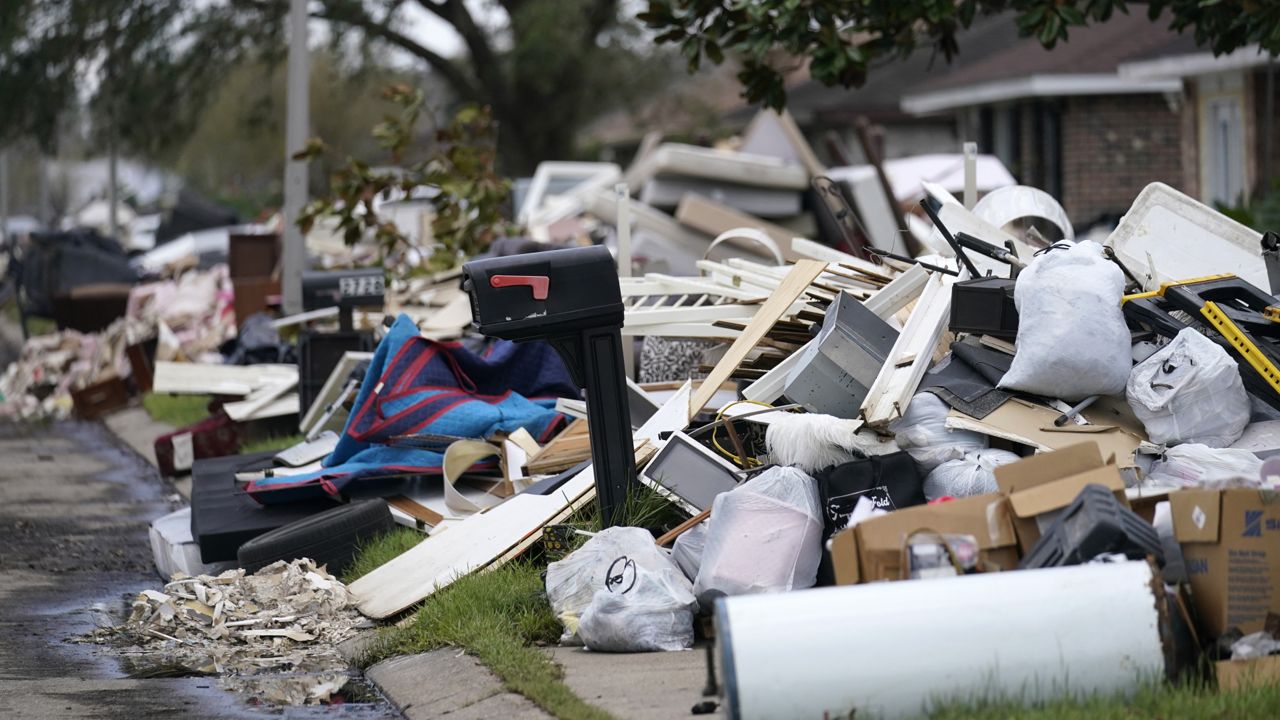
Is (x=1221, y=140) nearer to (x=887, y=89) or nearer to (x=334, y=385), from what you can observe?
(x=334, y=385)

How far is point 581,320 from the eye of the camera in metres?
6.25

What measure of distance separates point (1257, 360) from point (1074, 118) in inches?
675

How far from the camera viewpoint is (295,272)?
1377cm

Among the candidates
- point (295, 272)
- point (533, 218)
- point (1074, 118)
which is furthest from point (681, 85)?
point (295, 272)

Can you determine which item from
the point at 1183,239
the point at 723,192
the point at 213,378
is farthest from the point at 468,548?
the point at 723,192

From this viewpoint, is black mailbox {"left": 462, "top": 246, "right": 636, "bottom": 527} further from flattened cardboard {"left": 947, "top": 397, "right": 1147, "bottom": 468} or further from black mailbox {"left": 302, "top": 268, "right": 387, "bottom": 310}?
black mailbox {"left": 302, "top": 268, "right": 387, "bottom": 310}

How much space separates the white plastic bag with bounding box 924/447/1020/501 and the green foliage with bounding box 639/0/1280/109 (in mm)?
4086

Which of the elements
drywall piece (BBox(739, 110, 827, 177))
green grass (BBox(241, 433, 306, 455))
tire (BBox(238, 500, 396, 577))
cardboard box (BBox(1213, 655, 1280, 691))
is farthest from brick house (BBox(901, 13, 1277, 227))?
cardboard box (BBox(1213, 655, 1280, 691))

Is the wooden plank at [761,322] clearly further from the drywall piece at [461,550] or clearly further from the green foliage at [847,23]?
the green foliage at [847,23]

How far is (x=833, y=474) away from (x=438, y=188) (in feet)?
26.5

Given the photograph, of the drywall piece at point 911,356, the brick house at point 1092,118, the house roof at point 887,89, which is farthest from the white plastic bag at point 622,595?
the house roof at point 887,89

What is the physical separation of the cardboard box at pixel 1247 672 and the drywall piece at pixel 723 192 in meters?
11.0

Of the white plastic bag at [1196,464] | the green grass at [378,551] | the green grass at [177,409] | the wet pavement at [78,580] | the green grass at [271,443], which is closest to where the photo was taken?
the wet pavement at [78,580]

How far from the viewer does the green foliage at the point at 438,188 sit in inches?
516
